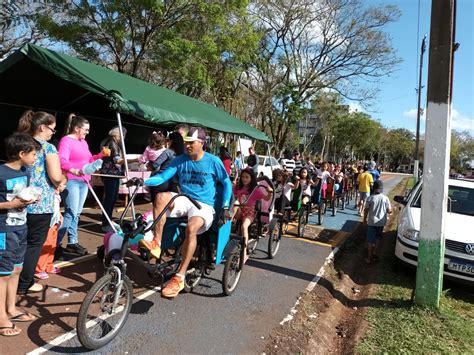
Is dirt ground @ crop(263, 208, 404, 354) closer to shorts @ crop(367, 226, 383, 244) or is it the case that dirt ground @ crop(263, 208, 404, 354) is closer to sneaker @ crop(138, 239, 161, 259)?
shorts @ crop(367, 226, 383, 244)

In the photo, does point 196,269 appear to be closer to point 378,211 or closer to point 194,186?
point 194,186

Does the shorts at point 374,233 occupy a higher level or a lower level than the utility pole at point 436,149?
lower

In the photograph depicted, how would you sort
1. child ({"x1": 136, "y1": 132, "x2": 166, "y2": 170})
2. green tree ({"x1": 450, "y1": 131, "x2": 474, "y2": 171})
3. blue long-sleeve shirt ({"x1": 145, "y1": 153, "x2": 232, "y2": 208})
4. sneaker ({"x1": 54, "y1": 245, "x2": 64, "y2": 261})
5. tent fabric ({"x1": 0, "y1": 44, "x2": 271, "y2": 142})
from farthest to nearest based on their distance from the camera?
green tree ({"x1": 450, "y1": 131, "x2": 474, "y2": 171}) < child ({"x1": 136, "y1": 132, "x2": 166, "y2": 170}) < tent fabric ({"x1": 0, "y1": 44, "x2": 271, "y2": 142}) < sneaker ({"x1": 54, "y1": 245, "x2": 64, "y2": 261}) < blue long-sleeve shirt ({"x1": 145, "y1": 153, "x2": 232, "y2": 208})

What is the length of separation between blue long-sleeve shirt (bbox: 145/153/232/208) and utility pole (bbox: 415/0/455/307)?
2460 millimetres

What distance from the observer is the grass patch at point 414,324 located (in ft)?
12.3

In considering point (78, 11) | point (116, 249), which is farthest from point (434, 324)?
point (78, 11)

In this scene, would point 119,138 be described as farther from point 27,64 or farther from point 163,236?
point 163,236

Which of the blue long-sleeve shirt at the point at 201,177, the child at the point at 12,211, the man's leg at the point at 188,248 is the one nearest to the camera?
the child at the point at 12,211

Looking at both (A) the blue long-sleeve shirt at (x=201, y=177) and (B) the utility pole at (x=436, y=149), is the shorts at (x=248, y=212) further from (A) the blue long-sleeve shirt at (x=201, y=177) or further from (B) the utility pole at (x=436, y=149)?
(B) the utility pole at (x=436, y=149)

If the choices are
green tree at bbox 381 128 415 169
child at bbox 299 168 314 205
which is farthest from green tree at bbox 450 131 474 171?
child at bbox 299 168 314 205

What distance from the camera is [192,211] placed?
4020 millimetres

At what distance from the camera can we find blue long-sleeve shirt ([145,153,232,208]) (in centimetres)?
417

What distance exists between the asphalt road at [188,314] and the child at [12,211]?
48 cm

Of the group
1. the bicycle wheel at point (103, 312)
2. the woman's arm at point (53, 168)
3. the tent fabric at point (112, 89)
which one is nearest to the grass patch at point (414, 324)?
the bicycle wheel at point (103, 312)
